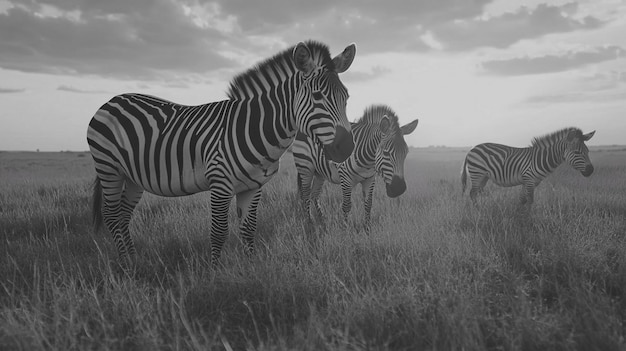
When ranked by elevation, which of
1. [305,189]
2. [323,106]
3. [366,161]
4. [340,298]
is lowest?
[340,298]

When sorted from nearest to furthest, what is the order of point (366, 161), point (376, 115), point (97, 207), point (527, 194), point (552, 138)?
point (97, 207) < point (366, 161) < point (376, 115) < point (527, 194) < point (552, 138)

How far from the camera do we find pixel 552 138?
10.6m

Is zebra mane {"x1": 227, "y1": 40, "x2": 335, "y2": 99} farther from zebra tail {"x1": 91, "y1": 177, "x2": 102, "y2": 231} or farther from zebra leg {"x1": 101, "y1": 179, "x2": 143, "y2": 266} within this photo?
zebra tail {"x1": 91, "y1": 177, "x2": 102, "y2": 231}

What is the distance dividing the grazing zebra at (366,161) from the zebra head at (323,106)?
2.43 m

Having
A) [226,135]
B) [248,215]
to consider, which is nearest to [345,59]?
[226,135]

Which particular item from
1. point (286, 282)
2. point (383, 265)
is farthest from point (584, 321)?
point (286, 282)

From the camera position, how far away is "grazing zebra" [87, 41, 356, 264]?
429 centimetres

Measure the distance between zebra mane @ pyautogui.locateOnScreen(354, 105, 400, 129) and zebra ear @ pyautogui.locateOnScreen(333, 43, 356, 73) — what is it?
9.93 ft

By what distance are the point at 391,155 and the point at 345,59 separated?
3.01m

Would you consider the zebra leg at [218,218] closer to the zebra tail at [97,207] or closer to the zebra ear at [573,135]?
the zebra tail at [97,207]

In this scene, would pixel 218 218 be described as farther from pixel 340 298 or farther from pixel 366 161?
pixel 366 161

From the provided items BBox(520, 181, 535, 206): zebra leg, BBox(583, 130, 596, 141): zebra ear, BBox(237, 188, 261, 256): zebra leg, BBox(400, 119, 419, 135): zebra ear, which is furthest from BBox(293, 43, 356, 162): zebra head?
BBox(583, 130, 596, 141): zebra ear

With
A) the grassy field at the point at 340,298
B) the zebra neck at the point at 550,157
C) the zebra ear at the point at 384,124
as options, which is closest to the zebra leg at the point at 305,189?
the grassy field at the point at 340,298

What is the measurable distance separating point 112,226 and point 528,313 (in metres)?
5.32
